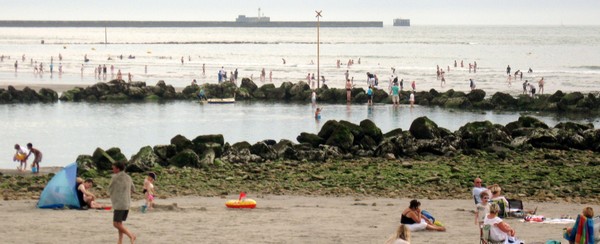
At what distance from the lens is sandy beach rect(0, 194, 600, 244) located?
661 inches

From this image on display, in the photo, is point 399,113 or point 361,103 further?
point 361,103

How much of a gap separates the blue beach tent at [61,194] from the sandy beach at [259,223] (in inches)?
11.2

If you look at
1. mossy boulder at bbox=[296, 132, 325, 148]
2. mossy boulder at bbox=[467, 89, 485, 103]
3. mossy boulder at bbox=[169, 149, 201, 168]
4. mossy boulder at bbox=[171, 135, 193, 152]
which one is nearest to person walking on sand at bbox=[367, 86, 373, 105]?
mossy boulder at bbox=[467, 89, 485, 103]

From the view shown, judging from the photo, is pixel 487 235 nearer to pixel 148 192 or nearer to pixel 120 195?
pixel 120 195

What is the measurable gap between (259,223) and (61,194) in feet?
14.2

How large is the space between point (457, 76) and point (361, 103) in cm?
3390

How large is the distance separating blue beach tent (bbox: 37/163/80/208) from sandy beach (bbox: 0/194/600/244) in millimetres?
285

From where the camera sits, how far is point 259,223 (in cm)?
1867

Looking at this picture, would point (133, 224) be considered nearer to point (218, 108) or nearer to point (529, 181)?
point (529, 181)

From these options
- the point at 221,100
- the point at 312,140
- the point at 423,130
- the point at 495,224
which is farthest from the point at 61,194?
the point at 221,100

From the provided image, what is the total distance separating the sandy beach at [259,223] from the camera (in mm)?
16797

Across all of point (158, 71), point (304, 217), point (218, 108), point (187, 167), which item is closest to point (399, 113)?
point (218, 108)

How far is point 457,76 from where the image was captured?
92.0 metres

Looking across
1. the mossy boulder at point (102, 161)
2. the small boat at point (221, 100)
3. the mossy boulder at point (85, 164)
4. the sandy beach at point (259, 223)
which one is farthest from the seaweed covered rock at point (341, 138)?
the small boat at point (221, 100)
